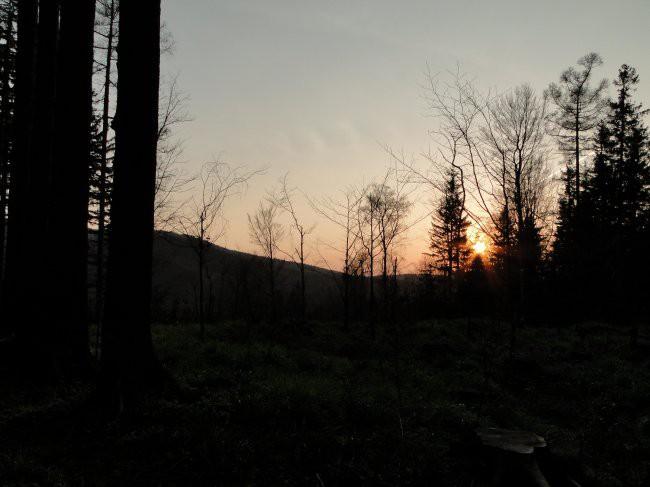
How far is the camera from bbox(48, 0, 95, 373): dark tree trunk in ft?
22.2

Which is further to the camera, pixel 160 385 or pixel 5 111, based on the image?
pixel 5 111

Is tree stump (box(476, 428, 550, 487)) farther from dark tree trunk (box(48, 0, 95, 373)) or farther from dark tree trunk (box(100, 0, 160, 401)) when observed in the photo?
dark tree trunk (box(48, 0, 95, 373))

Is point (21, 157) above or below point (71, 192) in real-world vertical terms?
above

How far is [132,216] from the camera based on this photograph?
5.20 m

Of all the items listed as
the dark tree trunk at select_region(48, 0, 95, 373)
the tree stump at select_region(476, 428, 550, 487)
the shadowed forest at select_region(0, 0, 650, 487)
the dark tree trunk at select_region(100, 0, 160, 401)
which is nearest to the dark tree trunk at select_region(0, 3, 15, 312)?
the shadowed forest at select_region(0, 0, 650, 487)

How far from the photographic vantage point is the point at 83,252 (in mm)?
7086

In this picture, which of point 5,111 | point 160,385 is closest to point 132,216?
point 160,385

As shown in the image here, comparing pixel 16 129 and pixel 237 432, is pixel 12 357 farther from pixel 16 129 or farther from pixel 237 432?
pixel 16 129

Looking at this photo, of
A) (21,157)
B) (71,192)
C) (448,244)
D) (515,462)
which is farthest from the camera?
(448,244)

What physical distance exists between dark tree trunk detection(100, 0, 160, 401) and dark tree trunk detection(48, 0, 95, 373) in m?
2.17

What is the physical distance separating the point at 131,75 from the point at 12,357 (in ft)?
15.7

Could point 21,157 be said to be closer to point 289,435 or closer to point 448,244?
point 289,435

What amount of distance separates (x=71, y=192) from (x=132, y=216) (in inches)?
101

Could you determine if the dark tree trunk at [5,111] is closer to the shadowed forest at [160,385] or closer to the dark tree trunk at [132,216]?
the shadowed forest at [160,385]
